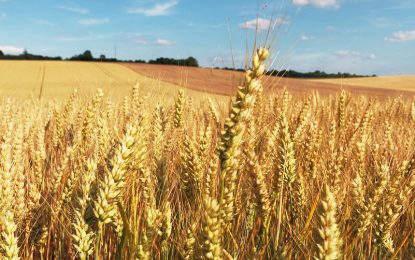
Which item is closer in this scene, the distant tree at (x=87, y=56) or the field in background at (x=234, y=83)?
the field in background at (x=234, y=83)

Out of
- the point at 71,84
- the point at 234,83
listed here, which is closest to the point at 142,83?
the point at 234,83

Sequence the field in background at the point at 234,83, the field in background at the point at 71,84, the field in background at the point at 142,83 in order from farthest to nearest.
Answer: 1. the field in background at the point at 71,84
2. the field in background at the point at 142,83
3. the field in background at the point at 234,83

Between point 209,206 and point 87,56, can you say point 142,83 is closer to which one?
point 209,206

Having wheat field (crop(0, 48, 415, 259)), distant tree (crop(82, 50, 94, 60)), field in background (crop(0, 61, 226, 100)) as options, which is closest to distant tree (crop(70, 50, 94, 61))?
distant tree (crop(82, 50, 94, 60))

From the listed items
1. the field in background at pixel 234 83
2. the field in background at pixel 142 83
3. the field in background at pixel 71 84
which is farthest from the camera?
the field in background at pixel 71 84

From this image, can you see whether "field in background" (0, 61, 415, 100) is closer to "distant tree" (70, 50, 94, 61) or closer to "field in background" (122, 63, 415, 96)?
"field in background" (122, 63, 415, 96)

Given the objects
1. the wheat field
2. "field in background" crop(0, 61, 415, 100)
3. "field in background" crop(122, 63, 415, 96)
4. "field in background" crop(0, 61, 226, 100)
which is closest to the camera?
the wheat field

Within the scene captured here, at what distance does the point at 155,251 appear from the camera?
155 centimetres

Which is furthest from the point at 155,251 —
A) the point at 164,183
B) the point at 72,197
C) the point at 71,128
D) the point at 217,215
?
the point at 71,128

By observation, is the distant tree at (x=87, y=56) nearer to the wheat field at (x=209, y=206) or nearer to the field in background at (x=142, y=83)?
the field in background at (x=142, y=83)

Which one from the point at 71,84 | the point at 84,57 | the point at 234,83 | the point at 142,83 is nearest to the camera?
the point at 234,83

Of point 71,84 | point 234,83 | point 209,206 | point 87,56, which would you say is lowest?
point 71,84

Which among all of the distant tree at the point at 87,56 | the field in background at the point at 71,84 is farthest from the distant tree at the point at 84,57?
the field in background at the point at 71,84

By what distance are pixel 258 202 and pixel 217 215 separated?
1.47 ft
